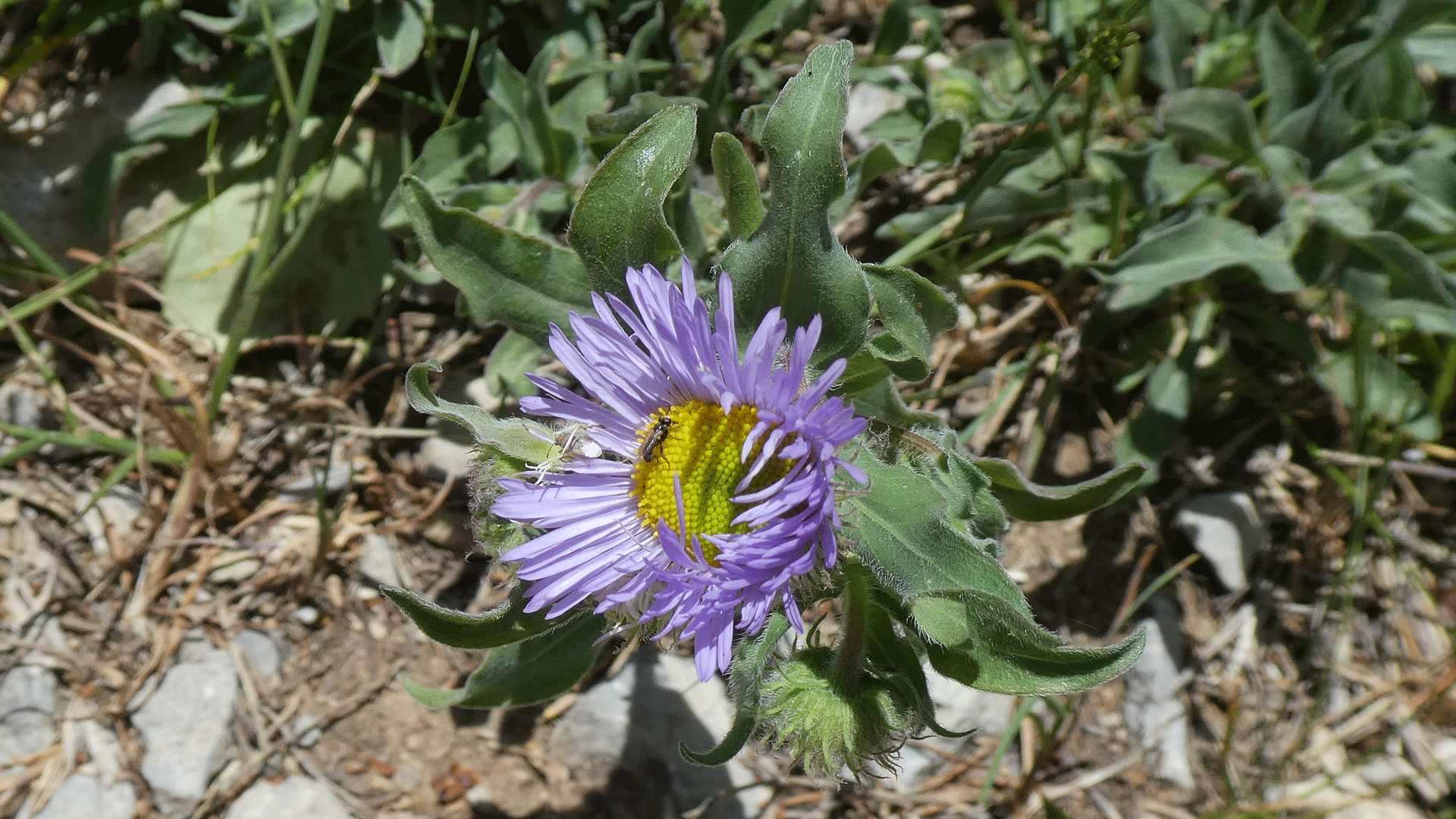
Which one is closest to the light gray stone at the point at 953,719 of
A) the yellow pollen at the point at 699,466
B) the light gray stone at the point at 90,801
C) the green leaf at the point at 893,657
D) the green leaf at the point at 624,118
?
the green leaf at the point at 893,657

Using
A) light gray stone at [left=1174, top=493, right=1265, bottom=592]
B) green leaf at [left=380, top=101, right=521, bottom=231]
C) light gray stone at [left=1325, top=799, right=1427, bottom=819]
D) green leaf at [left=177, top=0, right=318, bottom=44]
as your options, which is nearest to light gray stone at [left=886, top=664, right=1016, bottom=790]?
light gray stone at [left=1174, top=493, right=1265, bottom=592]

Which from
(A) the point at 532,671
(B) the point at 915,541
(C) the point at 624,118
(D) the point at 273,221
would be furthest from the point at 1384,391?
(D) the point at 273,221

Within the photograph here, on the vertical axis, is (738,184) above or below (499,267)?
above

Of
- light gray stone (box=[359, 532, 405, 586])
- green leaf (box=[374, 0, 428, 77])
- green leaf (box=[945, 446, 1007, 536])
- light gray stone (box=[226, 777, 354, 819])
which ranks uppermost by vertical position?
green leaf (box=[374, 0, 428, 77])

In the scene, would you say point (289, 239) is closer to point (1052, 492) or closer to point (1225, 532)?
point (1052, 492)

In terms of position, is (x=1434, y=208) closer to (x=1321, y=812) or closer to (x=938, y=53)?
(x=938, y=53)

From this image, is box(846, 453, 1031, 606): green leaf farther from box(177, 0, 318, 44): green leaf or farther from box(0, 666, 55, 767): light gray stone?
box(0, 666, 55, 767): light gray stone

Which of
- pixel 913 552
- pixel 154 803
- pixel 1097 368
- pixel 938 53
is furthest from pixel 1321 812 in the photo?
pixel 154 803
